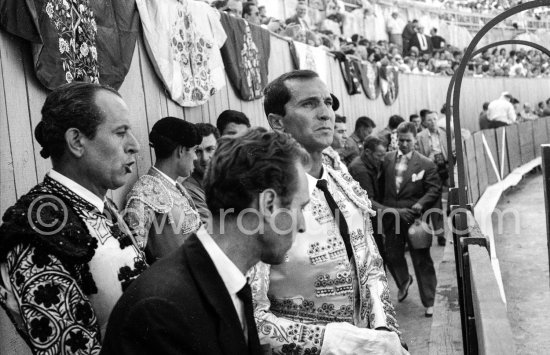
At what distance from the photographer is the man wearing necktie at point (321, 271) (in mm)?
1725

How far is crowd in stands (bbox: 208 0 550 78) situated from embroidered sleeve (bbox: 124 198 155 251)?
5.74 meters

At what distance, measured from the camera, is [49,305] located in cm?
154

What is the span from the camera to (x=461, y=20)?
1056 inches

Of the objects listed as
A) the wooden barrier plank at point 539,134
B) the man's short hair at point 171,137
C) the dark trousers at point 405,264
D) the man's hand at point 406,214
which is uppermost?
the man's short hair at point 171,137

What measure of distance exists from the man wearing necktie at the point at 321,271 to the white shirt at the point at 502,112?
1270 cm

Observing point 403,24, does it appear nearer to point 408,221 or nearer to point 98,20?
point 408,221

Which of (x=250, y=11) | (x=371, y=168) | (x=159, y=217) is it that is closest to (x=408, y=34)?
(x=250, y=11)

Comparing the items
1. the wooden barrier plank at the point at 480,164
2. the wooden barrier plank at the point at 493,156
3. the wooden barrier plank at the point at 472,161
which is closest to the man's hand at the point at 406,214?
the wooden barrier plank at the point at 472,161

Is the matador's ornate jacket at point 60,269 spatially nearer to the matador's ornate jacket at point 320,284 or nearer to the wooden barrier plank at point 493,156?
the matador's ornate jacket at point 320,284

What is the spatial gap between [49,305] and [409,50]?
725 inches

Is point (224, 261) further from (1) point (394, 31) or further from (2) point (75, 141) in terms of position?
(1) point (394, 31)

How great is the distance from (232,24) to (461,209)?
247cm

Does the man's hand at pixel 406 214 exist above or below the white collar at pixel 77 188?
below

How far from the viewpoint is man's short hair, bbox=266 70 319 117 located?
2.21 metres
